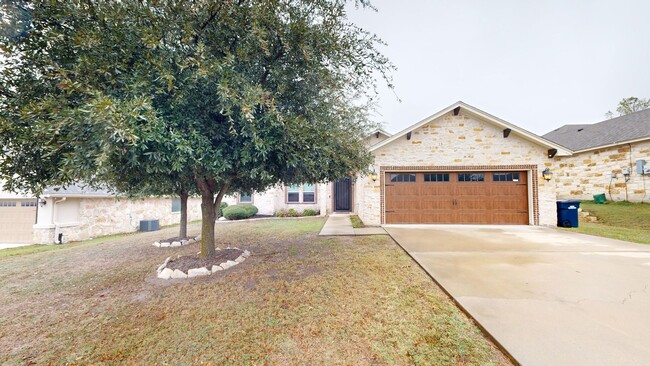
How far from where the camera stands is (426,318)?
319 cm

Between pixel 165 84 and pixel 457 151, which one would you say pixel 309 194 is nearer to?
pixel 457 151

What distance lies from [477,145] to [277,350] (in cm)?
1102

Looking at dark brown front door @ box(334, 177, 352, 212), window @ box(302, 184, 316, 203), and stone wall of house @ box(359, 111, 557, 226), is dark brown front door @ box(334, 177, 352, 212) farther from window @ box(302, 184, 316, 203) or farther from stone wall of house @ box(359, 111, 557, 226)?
stone wall of house @ box(359, 111, 557, 226)

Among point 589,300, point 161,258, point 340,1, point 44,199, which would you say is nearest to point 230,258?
point 161,258

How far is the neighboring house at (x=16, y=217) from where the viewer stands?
39.2 feet

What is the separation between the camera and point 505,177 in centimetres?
1049

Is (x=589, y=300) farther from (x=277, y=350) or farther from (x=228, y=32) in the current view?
(x=228, y=32)

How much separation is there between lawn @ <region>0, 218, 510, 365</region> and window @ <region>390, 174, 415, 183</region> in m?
5.45

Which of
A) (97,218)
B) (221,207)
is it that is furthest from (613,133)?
(97,218)

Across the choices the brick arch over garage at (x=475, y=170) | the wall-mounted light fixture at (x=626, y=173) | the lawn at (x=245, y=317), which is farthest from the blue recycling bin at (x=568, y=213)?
the lawn at (x=245, y=317)

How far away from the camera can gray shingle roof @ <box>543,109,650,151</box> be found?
14000mm

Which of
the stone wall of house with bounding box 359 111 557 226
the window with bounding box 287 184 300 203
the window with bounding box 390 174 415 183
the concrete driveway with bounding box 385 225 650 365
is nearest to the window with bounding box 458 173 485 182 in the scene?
the stone wall of house with bounding box 359 111 557 226

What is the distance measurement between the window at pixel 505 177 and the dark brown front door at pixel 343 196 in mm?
7969

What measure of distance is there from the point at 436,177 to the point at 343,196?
6.73 metres
